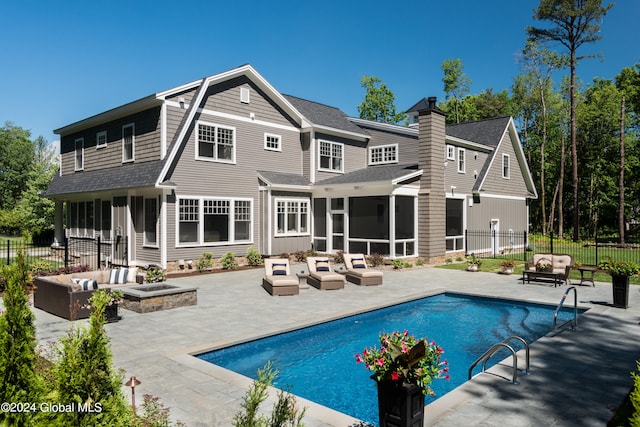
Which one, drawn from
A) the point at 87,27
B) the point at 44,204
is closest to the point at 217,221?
the point at 87,27

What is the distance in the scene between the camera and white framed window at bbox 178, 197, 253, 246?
17828mm

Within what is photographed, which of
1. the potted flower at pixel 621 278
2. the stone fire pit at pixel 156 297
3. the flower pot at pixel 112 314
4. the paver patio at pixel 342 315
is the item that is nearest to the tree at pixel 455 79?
the paver patio at pixel 342 315

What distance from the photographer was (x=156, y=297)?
10.5 m

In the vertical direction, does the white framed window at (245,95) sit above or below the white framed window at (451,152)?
above

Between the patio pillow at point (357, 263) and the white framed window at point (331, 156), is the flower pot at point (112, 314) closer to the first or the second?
the patio pillow at point (357, 263)

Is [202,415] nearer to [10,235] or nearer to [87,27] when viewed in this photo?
[87,27]

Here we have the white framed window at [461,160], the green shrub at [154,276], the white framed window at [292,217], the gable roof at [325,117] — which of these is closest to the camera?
the green shrub at [154,276]

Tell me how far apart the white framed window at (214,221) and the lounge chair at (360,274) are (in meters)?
6.21

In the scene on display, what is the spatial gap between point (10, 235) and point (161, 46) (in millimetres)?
31772

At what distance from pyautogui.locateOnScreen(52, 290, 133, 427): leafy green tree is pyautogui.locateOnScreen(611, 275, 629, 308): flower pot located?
12.1 m

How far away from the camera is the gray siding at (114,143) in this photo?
17.8 meters

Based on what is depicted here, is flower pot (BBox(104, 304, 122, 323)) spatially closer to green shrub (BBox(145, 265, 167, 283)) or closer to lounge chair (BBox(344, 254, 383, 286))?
green shrub (BBox(145, 265, 167, 283))

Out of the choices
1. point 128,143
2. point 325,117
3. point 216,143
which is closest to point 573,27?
point 325,117

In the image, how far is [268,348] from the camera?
815 centimetres
